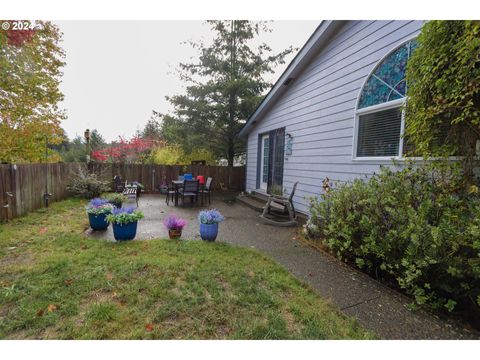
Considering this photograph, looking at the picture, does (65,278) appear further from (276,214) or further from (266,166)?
(266,166)

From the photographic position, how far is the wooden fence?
4812 mm

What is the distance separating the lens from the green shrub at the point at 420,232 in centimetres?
207

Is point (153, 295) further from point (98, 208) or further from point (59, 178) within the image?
point (59, 178)

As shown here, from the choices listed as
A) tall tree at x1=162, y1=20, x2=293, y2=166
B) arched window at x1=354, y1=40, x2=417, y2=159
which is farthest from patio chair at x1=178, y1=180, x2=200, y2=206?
arched window at x1=354, y1=40, x2=417, y2=159

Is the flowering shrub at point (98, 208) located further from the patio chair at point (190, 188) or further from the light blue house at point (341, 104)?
the light blue house at point (341, 104)

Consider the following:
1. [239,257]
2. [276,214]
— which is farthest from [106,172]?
[239,257]

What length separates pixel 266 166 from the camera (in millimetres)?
8523

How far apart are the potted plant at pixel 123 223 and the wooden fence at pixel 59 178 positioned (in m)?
2.92

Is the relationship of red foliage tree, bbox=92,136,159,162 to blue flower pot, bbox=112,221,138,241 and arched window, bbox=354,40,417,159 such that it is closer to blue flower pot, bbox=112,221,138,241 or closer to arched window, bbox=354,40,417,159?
blue flower pot, bbox=112,221,138,241

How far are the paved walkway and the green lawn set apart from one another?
0.73ft

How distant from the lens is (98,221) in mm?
4469

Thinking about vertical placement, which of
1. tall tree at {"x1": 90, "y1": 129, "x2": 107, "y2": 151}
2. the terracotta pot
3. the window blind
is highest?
tall tree at {"x1": 90, "y1": 129, "x2": 107, "y2": 151}

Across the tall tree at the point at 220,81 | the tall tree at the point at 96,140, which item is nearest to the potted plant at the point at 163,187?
the tall tree at the point at 220,81

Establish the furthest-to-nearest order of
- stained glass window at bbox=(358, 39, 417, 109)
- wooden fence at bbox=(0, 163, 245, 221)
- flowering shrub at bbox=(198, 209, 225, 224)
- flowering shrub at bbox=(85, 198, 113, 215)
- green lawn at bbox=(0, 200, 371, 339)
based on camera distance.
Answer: wooden fence at bbox=(0, 163, 245, 221)
flowering shrub at bbox=(85, 198, 113, 215)
flowering shrub at bbox=(198, 209, 225, 224)
stained glass window at bbox=(358, 39, 417, 109)
green lawn at bbox=(0, 200, 371, 339)
